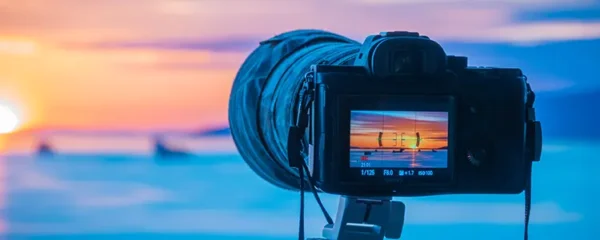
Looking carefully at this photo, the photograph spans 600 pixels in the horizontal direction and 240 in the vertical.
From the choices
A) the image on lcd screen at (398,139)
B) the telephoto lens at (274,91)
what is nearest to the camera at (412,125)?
the image on lcd screen at (398,139)

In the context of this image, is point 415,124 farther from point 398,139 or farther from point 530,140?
point 530,140

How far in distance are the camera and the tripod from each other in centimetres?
13

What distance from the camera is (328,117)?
0.83 meters

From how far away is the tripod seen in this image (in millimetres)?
986

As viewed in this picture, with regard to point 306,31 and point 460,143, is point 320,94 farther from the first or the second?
point 306,31

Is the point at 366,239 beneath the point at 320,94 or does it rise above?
beneath

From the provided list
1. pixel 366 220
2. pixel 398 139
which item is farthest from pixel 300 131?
pixel 366 220

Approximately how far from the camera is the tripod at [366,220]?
986mm

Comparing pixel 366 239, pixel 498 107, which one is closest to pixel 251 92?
pixel 366 239

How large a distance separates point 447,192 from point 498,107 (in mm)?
102

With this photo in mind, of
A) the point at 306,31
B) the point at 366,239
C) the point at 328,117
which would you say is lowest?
the point at 366,239

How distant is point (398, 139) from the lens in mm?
854

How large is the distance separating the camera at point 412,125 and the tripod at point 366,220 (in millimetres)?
Answer: 129

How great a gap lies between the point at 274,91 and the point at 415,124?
265mm
